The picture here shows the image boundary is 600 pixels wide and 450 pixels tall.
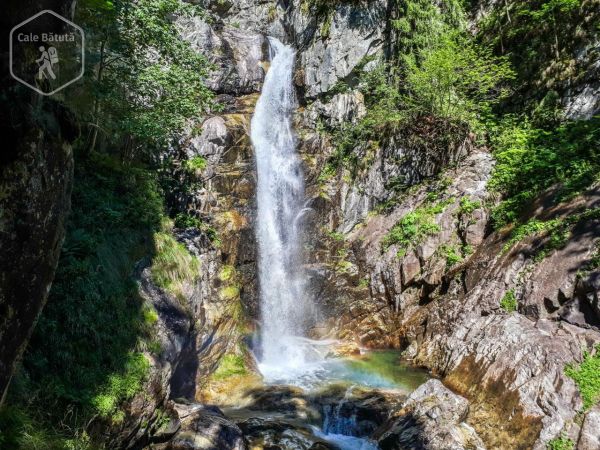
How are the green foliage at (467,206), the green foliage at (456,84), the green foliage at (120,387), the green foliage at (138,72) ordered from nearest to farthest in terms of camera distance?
the green foliage at (120,387), the green foliage at (138,72), the green foliage at (467,206), the green foliage at (456,84)

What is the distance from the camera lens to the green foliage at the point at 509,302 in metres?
8.98

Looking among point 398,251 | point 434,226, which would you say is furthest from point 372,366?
point 434,226

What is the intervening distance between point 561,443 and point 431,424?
1.97m

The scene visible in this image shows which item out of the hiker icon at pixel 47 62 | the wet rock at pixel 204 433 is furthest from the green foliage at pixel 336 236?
the hiker icon at pixel 47 62

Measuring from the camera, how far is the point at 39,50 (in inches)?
141

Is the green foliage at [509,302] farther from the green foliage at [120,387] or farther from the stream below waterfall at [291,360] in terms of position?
the green foliage at [120,387]

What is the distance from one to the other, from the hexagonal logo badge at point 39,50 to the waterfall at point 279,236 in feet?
29.5

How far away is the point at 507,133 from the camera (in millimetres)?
13633

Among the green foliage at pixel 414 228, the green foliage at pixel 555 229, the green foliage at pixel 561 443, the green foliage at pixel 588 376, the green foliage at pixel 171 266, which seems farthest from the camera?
the green foliage at pixel 414 228

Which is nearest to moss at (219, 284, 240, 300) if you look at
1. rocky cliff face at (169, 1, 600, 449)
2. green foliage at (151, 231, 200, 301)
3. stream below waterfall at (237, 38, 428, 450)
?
rocky cliff face at (169, 1, 600, 449)

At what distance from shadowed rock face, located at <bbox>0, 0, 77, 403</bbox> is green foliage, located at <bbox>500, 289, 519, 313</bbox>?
901cm

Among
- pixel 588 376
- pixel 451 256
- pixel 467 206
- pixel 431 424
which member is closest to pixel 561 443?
pixel 588 376

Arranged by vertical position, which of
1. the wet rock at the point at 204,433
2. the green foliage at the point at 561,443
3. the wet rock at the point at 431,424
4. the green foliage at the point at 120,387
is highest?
the green foliage at the point at 120,387

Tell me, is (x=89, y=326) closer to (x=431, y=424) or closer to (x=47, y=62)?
(x=47, y=62)
